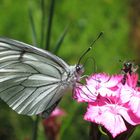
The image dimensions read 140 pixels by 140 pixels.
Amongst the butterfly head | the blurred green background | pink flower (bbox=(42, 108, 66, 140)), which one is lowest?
pink flower (bbox=(42, 108, 66, 140))

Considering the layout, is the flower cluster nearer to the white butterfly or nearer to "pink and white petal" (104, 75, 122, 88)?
"pink and white petal" (104, 75, 122, 88)

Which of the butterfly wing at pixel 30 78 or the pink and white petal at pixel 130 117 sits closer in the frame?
the pink and white petal at pixel 130 117

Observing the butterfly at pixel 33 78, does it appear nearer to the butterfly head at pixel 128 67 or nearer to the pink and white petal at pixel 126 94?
the butterfly head at pixel 128 67

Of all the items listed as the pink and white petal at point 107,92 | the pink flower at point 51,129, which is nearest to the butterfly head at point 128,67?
the pink and white petal at point 107,92

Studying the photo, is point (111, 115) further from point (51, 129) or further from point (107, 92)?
point (51, 129)

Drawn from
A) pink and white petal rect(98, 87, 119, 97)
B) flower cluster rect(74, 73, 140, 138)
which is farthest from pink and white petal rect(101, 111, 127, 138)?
pink and white petal rect(98, 87, 119, 97)

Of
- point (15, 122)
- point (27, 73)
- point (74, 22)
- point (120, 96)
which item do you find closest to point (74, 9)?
point (74, 22)

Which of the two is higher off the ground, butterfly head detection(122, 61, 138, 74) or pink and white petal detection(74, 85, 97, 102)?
butterfly head detection(122, 61, 138, 74)
